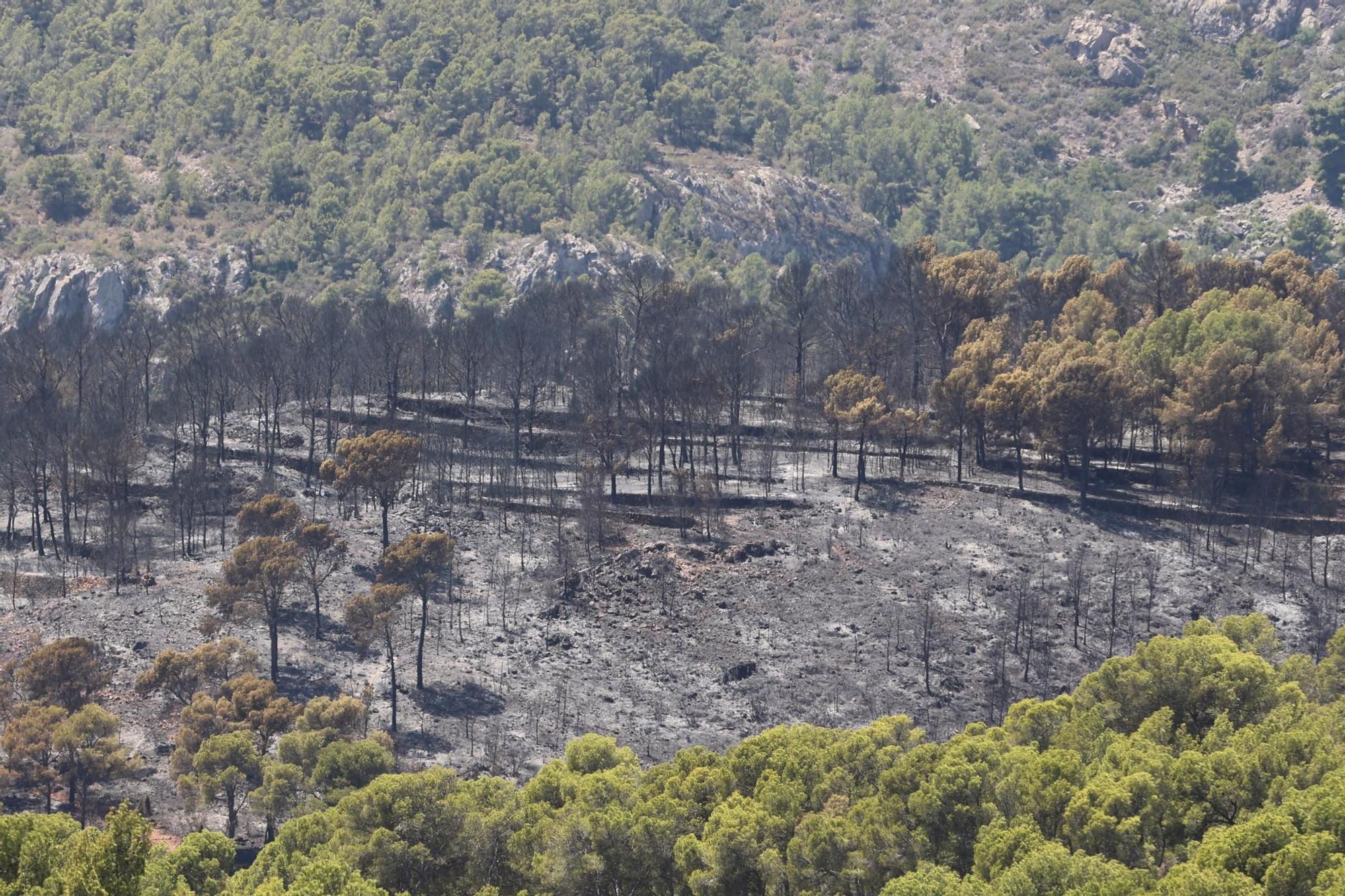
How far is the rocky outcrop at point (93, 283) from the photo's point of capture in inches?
7436

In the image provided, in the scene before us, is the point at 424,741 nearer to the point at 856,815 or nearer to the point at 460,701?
the point at 460,701

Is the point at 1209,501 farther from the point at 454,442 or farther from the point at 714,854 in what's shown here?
the point at 714,854

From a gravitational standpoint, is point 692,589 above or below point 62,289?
below

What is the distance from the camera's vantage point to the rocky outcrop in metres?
189

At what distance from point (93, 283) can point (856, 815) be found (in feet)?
477

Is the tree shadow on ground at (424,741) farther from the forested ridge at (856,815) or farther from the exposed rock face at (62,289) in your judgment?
the exposed rock face at (62,289)

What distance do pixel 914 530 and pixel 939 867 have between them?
5259 centimetres

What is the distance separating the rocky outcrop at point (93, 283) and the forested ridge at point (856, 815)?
129859 millimetres

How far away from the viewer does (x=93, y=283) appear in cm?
Answer: 19100

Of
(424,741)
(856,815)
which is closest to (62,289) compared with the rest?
(424,741)

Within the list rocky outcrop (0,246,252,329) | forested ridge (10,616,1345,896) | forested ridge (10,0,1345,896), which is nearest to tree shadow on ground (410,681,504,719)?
forested ridge (10,0,1345,896)

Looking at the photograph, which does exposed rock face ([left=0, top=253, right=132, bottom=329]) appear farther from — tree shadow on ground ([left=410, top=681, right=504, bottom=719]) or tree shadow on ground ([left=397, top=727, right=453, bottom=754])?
tree shadow on ground ([left=397, top=727, right=453, bottom=754])

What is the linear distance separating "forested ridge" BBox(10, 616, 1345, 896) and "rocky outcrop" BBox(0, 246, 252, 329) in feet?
426

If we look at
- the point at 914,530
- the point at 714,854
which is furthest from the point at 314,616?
A: the point at 714,854
